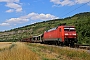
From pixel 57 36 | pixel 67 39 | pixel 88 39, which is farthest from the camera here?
pixel 88 39

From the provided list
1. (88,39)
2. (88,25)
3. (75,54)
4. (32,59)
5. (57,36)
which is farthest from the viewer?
(88,25)

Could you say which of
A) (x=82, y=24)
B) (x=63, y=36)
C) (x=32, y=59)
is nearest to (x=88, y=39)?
(x=82, y=24)

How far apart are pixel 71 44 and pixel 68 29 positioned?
2327 millimetres

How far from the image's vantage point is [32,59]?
14680 mm

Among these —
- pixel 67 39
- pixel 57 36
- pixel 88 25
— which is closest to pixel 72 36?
pixel 67 39

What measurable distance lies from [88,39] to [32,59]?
36.9m

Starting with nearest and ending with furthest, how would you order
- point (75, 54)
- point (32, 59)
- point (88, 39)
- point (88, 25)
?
1. point (32, 59)
2. point (75, 54)
3. point (88, 39)
4. point (88, 25)

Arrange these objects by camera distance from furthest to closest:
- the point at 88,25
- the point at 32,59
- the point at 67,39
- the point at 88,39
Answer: the point at 88,25 < the point at 88,39 < the point at 67,39 < the point at 32,59

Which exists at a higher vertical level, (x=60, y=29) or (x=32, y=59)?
(x=60, y=29)

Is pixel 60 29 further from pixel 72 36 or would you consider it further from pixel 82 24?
pixel 82 24

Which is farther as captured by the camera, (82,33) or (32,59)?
(82,33)

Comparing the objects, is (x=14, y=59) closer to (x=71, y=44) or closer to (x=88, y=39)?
(x=71, y=44)

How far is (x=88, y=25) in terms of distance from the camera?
176 ft

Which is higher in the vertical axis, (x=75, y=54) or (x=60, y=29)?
(x=60, y=29)
